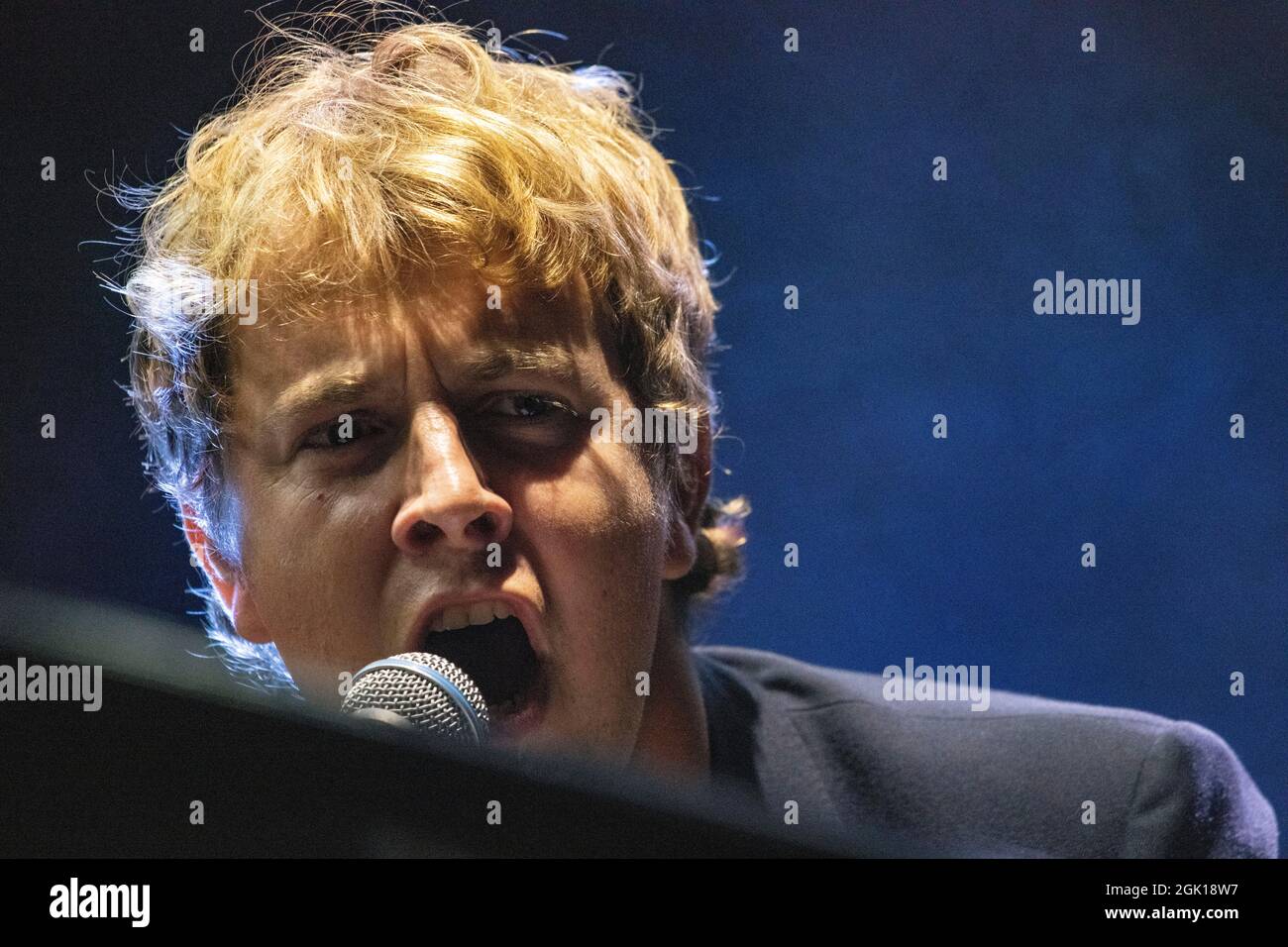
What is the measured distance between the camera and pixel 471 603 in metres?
1.72

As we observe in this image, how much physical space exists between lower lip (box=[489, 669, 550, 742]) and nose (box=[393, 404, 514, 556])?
22 centimetres

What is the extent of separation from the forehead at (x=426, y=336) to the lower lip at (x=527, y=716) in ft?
1.41

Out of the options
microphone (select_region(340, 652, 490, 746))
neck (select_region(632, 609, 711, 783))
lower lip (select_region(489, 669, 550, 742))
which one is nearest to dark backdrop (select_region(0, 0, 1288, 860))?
neck (select_region(632, 609, 711, 783))

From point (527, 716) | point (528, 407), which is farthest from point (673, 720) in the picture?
point (528, 407)

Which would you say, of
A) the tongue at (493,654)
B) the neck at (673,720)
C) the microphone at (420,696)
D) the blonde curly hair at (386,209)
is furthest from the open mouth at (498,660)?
the microphone at (420,696)

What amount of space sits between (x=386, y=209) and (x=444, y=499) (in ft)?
1.35

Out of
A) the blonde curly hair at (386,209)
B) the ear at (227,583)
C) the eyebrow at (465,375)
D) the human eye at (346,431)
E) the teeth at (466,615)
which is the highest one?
the blonde curly hair at (386,209)

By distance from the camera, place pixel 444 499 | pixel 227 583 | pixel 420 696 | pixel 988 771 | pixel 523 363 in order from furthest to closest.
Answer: pixel 988 771 → pixel 227 583 → pixel 523 363 → pixel 444 499 → pixel 420 696

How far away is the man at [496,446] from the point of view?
1.77 metres

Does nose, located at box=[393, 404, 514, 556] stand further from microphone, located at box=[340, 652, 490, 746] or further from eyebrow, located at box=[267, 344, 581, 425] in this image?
microphone, located at box=[340, 652, 490, 746]

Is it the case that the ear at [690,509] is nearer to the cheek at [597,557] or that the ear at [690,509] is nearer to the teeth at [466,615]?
the cheek at [597,557]

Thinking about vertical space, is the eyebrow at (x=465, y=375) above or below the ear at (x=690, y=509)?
above

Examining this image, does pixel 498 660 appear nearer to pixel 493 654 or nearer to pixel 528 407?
pixel 493 654
